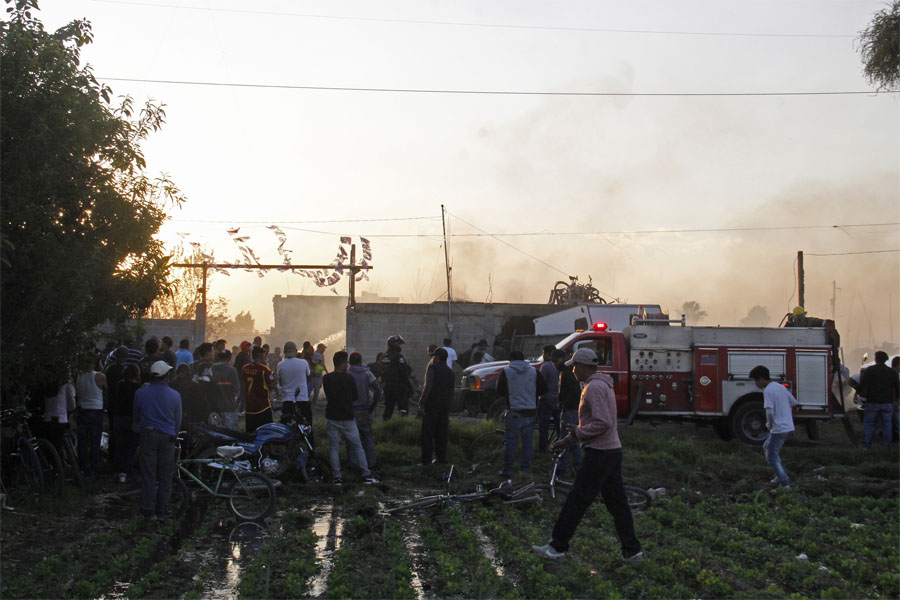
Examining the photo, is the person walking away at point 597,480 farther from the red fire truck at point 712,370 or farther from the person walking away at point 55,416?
the red fire truck at point 712,370

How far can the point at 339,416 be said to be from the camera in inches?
462

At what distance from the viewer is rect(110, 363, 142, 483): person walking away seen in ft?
38.4

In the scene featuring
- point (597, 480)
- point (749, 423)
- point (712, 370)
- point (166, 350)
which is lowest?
point (749, 423)

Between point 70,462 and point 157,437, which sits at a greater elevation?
point 157,437

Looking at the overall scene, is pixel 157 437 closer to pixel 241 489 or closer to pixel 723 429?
pixel 241 489

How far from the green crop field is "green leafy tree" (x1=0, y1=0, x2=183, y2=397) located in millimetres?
2065

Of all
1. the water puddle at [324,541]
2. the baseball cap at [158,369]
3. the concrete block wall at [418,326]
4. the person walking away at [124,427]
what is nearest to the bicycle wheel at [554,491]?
the water puddle at [324,541]

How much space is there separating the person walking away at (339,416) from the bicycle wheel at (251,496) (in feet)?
7.68

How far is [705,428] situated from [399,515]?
12.1 m

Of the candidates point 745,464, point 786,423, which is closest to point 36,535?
point 786,423

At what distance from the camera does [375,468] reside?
42.1ft

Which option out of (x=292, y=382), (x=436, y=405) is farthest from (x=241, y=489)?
(x=436, y=405)

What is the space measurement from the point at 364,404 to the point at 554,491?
3.49 metres

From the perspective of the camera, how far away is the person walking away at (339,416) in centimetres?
1167
